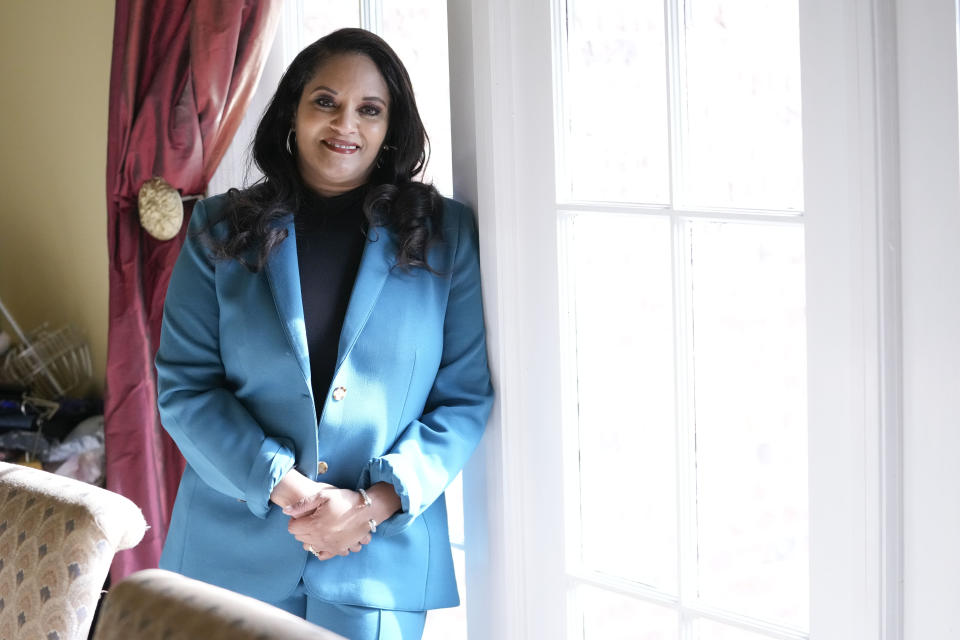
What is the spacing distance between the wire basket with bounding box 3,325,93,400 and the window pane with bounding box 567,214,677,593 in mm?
1737

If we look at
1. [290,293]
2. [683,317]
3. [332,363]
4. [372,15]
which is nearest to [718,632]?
[683,317]

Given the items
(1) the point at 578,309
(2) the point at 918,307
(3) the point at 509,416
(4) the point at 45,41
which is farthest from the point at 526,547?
(4) the point at 45,41

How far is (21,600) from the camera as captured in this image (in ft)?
4.91

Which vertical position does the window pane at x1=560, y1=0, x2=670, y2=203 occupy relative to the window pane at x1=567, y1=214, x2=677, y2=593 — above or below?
above

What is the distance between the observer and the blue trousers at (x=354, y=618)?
198 cm

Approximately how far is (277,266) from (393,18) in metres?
0.65

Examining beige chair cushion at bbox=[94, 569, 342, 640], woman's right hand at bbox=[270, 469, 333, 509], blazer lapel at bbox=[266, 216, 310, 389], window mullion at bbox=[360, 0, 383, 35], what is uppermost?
window mullion at bbox=[360, 0, 383, 35]

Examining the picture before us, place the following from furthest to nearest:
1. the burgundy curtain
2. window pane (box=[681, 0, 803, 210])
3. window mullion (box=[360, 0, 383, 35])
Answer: the burgundy curtain
window mullion (box=[360, 0, 383, 35])
window pane (box=[681, 0, 803, 210])

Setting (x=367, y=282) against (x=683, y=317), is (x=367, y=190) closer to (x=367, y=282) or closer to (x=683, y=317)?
(x=367, y=282)

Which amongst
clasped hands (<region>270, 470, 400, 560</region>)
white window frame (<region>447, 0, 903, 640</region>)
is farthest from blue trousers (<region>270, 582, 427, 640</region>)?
white window frame (<region>447, 0, 903, 640</region>)

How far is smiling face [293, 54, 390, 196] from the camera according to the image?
6.72ft

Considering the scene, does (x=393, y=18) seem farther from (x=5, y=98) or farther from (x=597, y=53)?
(x=5, y=98)

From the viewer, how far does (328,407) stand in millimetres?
1980

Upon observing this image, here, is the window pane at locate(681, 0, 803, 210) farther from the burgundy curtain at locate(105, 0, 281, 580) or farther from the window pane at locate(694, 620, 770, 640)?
the burgundy curtain at locate(105, 0, 281, 580)
